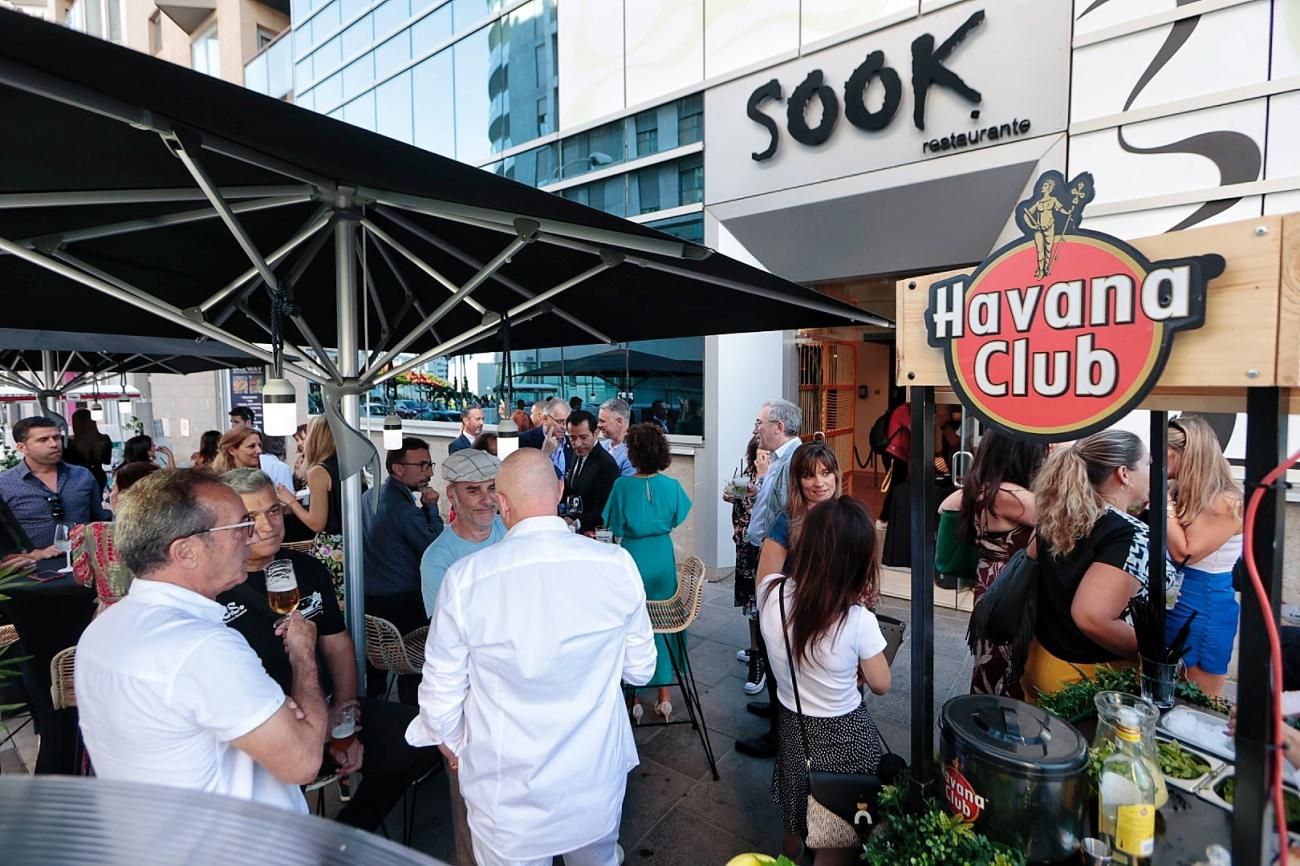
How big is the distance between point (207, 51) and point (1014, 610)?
22.1m

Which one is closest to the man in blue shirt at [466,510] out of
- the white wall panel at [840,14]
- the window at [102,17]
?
the white wall panel at [840,14]

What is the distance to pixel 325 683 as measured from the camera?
2.56 metres

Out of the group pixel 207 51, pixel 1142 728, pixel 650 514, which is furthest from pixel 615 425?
pixel 207 51

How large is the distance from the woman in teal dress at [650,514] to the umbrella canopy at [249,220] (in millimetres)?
935

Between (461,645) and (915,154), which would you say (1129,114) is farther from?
(461,645)

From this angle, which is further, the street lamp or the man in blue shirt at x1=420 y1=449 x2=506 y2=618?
the street lamp

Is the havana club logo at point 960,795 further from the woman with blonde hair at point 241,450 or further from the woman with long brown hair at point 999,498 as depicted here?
the woman with blonde hair at point 241,450

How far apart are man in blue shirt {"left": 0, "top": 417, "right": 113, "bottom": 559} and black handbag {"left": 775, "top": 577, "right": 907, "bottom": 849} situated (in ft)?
18.2

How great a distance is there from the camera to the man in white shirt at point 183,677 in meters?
1.49

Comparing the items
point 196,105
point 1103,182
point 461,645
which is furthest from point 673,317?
point 1103,182

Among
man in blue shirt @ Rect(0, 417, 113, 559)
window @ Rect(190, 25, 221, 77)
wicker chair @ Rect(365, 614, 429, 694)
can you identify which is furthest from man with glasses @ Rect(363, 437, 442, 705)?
window @ Rect(190, 25, 221, 77)

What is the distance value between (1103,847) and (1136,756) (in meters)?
0.24

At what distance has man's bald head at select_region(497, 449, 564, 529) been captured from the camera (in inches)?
83.9

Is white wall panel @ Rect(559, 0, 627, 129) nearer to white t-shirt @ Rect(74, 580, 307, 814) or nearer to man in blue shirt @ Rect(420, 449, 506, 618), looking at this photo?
man in blue shirt @ Rect(420, 449, 506, 618)
